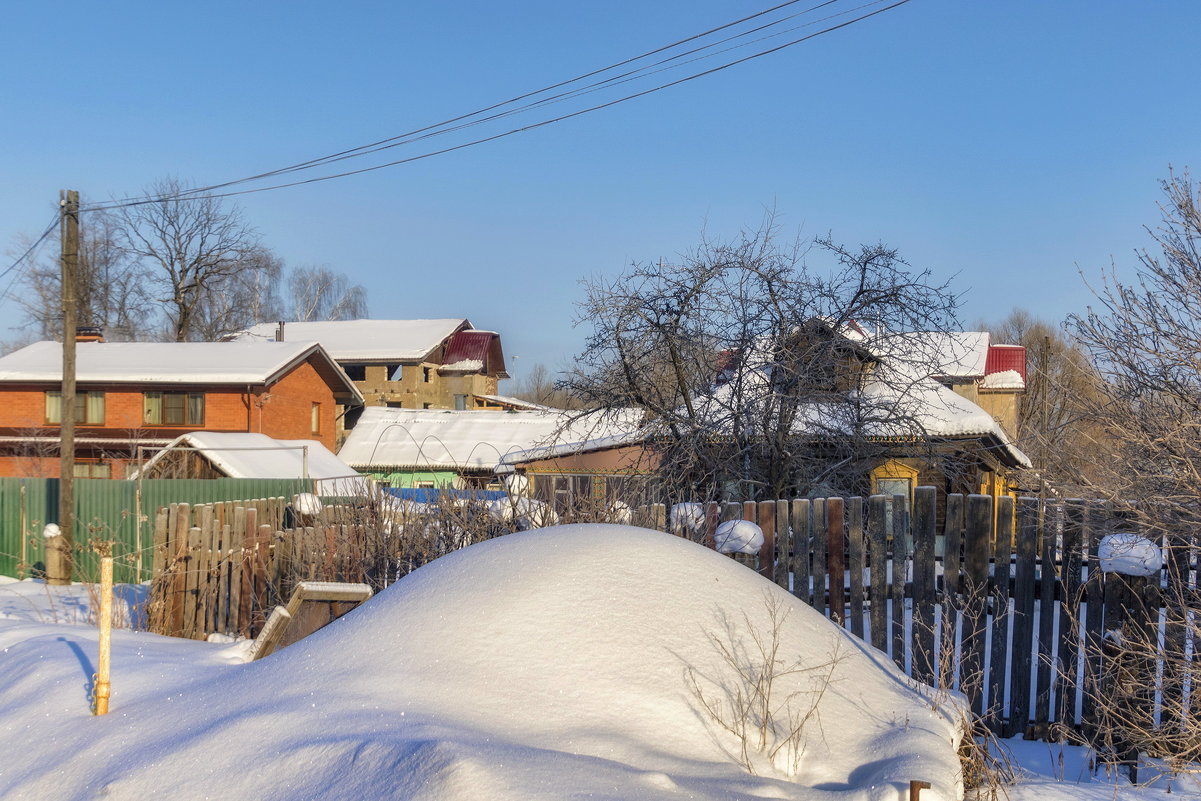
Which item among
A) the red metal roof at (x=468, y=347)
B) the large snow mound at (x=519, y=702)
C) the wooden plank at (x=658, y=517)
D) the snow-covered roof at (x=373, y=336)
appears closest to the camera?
the large snow mound at (x=519, y=702)

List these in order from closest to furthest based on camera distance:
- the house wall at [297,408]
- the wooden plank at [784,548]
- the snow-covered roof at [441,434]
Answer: the wooden plank at [784,548] < the house wall at [297,408] < the snow-covered roof at [441,434]

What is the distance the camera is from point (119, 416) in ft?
111

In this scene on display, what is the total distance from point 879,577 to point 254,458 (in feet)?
69.0

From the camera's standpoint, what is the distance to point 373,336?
173ft

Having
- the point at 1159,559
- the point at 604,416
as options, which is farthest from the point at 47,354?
the point at 1159,559

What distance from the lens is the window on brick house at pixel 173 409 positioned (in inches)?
1315

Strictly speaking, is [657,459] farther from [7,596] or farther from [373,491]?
[7,596]

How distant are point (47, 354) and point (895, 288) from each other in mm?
33297

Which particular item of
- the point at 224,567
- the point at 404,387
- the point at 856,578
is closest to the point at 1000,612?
the point at 856,578

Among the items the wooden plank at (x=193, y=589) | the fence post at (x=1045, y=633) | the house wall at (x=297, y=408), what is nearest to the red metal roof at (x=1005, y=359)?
the house wall at (x=297, y=408)

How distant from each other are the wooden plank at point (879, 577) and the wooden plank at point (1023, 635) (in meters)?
0.79

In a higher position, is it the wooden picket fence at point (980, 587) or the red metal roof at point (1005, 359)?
the red metal roof at point (1005, 359)

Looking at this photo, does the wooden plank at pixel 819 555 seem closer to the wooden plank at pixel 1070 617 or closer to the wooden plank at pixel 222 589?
the wooden plank at pixel 1070 617

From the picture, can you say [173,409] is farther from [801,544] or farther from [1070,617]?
[1070,617]
